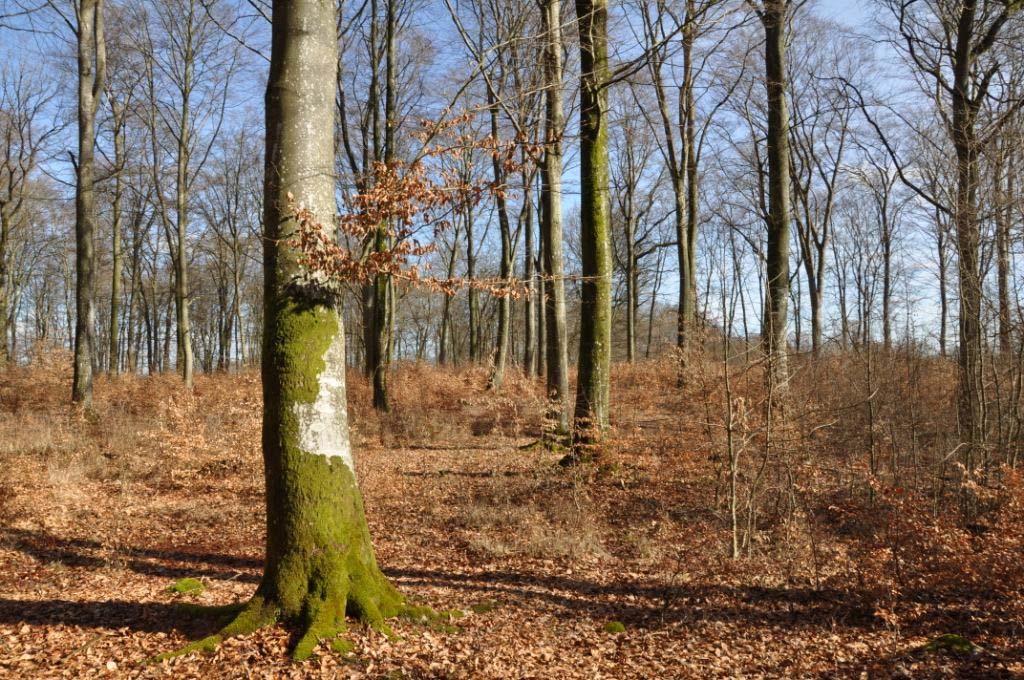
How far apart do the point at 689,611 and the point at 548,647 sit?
135 centimetres

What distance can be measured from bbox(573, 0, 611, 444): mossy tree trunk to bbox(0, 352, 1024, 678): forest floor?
2.62ft

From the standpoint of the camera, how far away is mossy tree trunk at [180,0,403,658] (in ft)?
13.9

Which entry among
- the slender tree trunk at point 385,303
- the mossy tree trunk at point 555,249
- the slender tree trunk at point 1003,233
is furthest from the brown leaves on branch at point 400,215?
the slender tree trunk at point 385,303

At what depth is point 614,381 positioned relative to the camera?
64.7 ft

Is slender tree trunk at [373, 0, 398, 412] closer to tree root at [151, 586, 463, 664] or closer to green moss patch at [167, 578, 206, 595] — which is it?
Result: green moss patch at [167, 578, 206, 595]

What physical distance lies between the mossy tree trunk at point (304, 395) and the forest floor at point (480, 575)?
0.26m

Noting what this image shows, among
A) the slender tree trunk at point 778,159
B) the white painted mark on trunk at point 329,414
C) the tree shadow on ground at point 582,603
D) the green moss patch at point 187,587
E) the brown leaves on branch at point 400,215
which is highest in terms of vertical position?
the slender tree trunk at point 778,159

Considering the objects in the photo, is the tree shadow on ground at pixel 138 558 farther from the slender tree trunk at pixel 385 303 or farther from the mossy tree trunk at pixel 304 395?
the slender tree trunk at pixel 385 303

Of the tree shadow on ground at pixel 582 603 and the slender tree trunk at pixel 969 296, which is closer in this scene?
the tree shadow on ground at pixel 582 603

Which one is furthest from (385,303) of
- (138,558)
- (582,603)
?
(582,603)

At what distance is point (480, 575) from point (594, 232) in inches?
211

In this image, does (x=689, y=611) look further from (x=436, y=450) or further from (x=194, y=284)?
(x=194, y=284)

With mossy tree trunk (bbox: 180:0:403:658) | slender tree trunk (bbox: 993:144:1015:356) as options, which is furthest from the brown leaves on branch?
slender tree trunk (bbox: 993:144:1015:356)

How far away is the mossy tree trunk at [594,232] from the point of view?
893 cm
